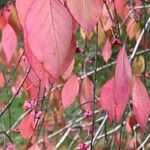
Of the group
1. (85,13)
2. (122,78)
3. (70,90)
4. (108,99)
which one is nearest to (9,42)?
(70,90)

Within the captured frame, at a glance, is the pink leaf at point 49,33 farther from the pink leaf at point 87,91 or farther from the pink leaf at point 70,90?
the pink leaf at point 87,91

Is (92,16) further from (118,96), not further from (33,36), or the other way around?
(118,96)

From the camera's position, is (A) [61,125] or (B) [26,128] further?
(A) [61,125]

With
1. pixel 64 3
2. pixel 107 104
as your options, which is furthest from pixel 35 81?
pixel 64 3

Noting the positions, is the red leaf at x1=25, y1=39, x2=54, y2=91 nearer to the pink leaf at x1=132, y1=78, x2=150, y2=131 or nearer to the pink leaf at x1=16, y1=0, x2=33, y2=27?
the pink leaf at x1=16, y1=0, x2=33, y2=27

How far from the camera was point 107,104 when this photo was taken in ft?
3.08

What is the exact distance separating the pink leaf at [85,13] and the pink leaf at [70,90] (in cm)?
54

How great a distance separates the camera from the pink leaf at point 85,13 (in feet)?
1.90

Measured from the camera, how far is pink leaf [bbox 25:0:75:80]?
1.81 ft

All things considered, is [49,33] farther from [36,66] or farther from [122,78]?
[122,78]

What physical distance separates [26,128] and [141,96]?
18.5 inches

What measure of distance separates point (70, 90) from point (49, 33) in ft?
1.96

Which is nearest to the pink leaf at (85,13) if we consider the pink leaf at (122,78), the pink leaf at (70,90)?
the pink leaf at (122,78)

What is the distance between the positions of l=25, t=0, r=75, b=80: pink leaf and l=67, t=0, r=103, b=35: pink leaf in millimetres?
13
